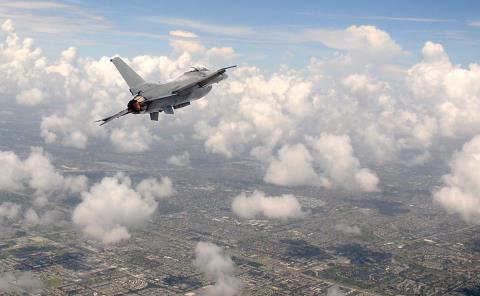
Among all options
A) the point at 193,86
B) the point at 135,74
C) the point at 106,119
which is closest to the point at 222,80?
the point at 193,86

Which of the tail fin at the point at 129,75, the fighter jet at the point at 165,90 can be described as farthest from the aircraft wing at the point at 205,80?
the tail fin at the point at 129,75

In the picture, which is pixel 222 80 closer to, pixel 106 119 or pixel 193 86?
pixel 193 86

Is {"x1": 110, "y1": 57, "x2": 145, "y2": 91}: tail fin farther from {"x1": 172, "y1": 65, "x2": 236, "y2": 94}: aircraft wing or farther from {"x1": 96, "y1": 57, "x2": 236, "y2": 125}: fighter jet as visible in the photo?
{"x1": 172, "y1": 65, "x2": 236, "y2": 94}: aircraft wing

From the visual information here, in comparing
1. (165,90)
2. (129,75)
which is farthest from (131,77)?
(165,90)

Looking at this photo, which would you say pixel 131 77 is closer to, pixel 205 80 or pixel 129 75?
pixel 129 75

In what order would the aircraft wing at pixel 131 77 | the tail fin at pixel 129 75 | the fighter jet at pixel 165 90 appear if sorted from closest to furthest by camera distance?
the fighter jet at pixel 165 90 < the aircraft wing at pixel 131 77 < the tail fin at pixel 129 75

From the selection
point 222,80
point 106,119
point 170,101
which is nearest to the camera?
point 106,119

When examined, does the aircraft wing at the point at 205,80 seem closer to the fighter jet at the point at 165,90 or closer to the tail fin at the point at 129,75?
the fighter jet at the point at 165,90

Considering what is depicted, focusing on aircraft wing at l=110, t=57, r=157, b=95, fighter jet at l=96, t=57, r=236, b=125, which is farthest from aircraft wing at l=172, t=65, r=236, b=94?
aircraft wing at l=110, t=57, r=157, b=95
